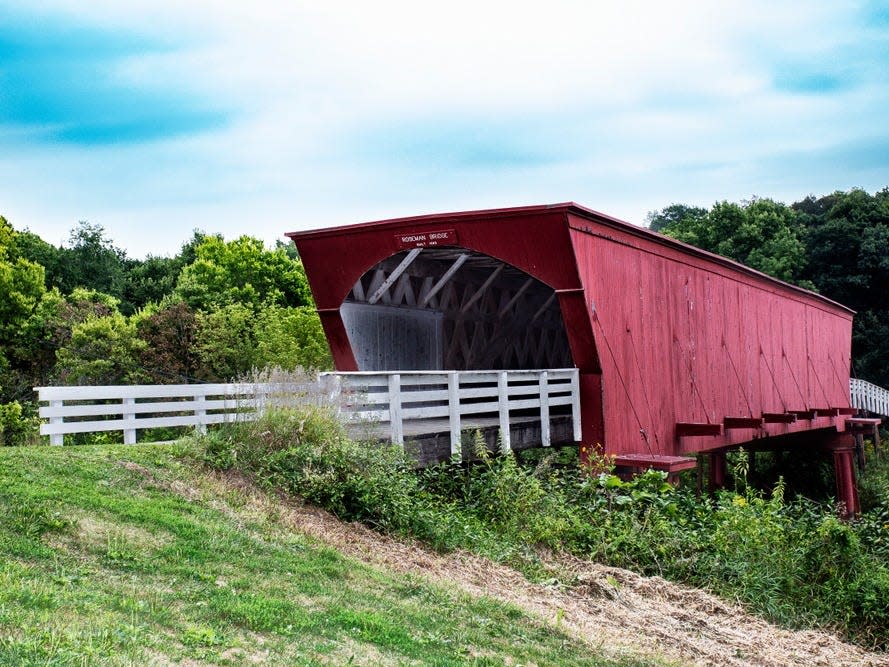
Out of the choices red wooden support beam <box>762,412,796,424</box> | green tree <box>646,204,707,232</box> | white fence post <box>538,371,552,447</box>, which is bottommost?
red wooden support beam <box>762,412,796,424</box>

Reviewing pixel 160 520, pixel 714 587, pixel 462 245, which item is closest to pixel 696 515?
pixel 714 587

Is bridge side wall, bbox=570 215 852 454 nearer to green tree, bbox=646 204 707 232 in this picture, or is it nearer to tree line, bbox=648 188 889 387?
tree line, bbox=648 188 889 387

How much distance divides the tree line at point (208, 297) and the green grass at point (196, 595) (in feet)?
45.6

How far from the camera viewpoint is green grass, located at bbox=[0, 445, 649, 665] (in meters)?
5.25

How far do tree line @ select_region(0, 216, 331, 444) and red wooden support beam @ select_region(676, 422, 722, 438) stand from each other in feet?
22.9

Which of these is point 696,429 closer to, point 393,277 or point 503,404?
point 503,404

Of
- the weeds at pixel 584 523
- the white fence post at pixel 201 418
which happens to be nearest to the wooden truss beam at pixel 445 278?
the weeds at pixel 584 523

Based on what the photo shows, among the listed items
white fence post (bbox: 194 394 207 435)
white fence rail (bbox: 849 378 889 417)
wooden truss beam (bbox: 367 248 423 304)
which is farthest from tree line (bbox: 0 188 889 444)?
white fence post (bbox: 194 394 207 435)

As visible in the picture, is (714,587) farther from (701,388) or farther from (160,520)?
(701,388)

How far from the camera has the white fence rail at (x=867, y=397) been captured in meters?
38.3

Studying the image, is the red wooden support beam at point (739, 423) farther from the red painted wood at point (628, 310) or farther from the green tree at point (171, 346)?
the green tree at point (171, 346)

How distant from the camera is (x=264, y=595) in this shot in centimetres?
667

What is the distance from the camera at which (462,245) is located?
14734 mm

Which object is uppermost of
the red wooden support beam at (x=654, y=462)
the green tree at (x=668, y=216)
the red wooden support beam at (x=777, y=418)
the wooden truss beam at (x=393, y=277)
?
the green tree at (x=668, y=216)
